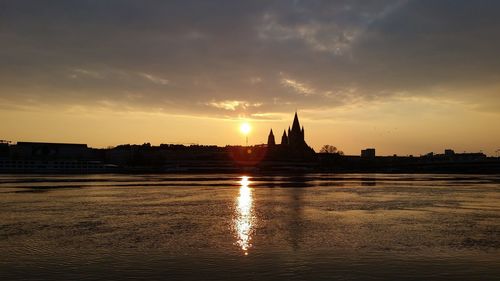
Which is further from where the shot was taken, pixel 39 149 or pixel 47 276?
pixel 39 149

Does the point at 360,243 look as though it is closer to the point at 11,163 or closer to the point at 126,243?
the point at 126,243

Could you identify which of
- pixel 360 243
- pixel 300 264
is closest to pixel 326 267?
pixel 300 264

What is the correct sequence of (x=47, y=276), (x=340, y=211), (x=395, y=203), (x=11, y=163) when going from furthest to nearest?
1. (x=11, y=163)
2. (x=395, y=203)
3. (x=340, y=211)
4. (x=47, y=276)

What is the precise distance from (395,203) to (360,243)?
19276 mm

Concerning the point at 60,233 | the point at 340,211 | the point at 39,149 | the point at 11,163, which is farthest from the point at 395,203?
the point at 39,149

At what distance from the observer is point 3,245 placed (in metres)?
18.4

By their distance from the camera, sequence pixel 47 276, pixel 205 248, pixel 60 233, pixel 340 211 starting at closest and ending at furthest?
pixel 47 276, pixel 205 248, pixel 60 233, pixel 340 211

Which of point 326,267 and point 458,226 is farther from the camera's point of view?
point 458,226

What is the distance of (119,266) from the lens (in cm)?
1516

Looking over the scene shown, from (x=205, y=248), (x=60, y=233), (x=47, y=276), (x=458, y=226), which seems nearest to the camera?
(x=47, y=276)

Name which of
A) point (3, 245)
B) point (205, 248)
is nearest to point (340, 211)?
point (205, 248)

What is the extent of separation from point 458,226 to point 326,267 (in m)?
12.0

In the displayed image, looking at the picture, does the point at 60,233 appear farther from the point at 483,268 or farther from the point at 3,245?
the point at 483,268

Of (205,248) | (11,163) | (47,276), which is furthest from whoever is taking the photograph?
(11,163)
